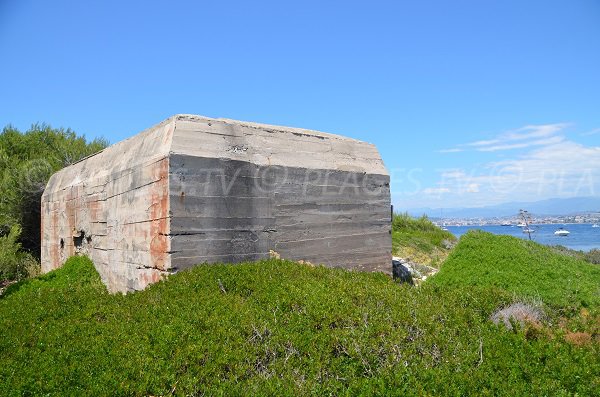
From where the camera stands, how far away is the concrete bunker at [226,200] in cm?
642

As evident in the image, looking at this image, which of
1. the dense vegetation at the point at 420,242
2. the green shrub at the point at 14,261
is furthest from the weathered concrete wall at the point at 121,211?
the dense vegetation at the point at 420,242

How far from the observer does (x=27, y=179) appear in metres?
14.4

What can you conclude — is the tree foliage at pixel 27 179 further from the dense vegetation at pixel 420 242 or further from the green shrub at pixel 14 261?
the dense vegetation at pixel 420 242

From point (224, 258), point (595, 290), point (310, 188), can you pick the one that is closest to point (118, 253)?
point (224, 258)

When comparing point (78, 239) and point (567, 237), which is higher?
point (78, 239)

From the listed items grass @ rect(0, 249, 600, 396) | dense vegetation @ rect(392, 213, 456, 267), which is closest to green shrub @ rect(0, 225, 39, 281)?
grass @ rect(0, 249, 600, 396)

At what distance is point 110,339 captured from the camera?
4.10m

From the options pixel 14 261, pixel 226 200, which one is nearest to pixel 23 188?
pixel 14 261

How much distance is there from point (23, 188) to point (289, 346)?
14.0 metres

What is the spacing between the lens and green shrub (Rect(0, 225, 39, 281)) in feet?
42.0

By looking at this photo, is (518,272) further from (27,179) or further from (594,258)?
(27,179)

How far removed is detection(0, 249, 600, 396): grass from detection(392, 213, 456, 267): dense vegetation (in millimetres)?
10893

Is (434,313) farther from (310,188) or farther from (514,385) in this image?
(310,188)

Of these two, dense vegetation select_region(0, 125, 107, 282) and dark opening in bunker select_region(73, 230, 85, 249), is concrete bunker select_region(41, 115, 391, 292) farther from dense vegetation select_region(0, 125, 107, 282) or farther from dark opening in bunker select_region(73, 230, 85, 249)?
dense vegetation select_region(0, 125, 107, 282)
